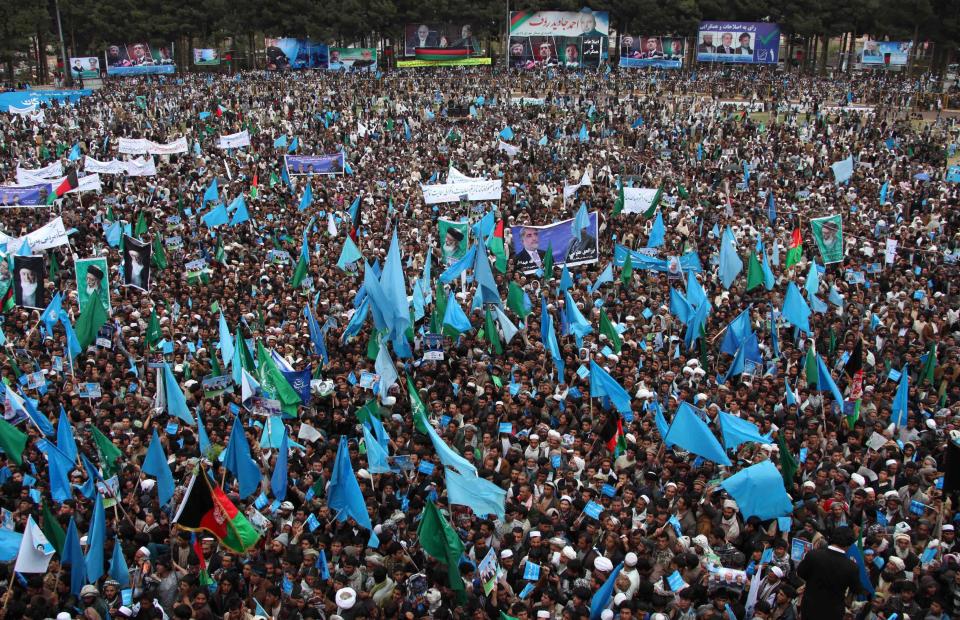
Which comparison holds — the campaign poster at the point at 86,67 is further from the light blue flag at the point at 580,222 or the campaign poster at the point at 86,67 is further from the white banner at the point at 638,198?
the light blue flag at the point at 580,222

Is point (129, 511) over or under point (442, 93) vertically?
under

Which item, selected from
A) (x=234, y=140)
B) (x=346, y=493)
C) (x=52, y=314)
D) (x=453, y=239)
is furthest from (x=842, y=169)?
(x=346, y=493)

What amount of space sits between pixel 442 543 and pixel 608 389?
3.69m

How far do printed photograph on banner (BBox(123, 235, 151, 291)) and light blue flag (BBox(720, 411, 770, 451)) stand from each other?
34.0ft

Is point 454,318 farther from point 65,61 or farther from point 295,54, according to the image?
point 65,61

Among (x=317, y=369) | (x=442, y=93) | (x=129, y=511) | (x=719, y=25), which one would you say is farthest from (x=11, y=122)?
(x=719, y=25)

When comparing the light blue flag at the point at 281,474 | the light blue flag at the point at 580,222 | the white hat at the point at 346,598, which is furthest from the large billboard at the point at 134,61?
the white hat at the point at 346,598

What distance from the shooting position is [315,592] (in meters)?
7.26

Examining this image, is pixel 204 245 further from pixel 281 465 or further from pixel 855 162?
pixel 855 162

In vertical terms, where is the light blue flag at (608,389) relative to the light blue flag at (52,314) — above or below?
below

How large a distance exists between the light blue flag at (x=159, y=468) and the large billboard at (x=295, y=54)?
53803mm

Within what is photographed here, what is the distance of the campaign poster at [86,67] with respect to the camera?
167 ft

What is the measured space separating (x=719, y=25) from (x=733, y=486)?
5400 centimetres

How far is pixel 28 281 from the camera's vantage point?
45.9 ft
